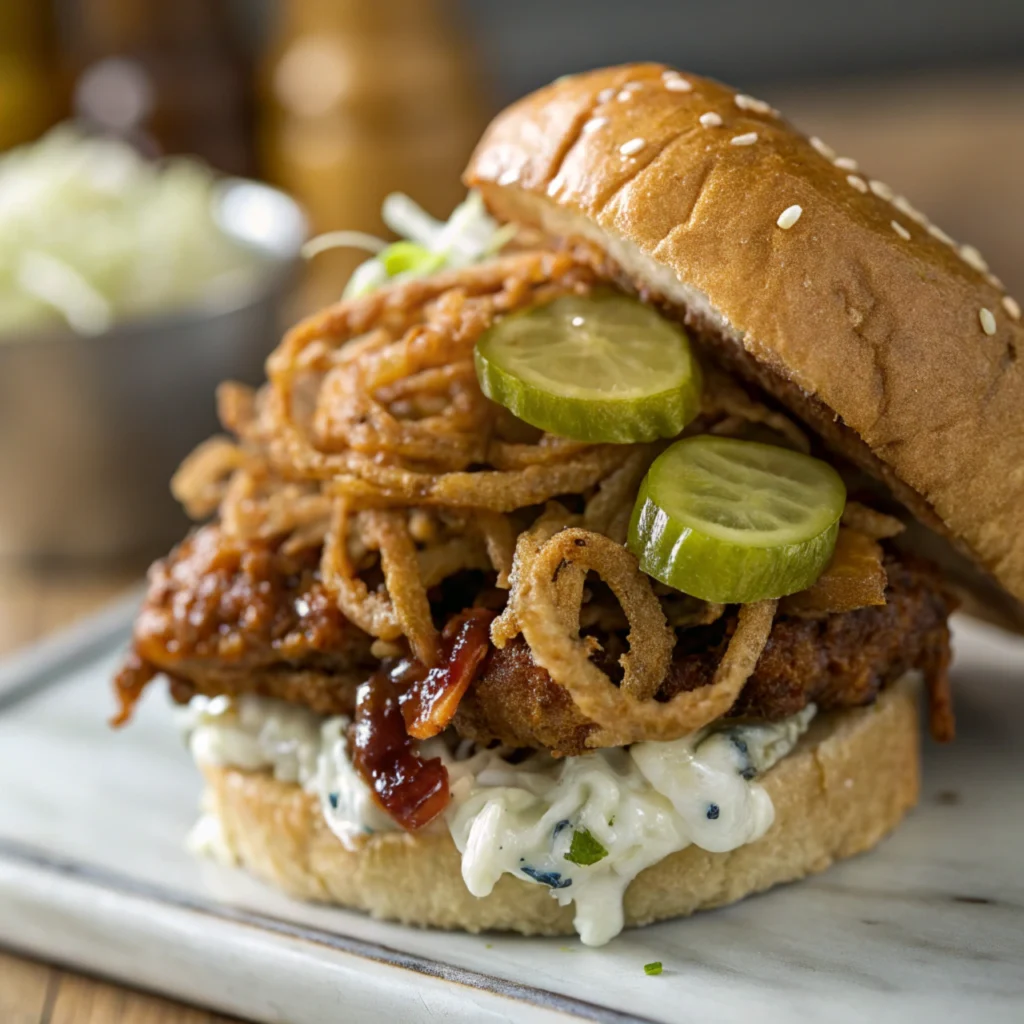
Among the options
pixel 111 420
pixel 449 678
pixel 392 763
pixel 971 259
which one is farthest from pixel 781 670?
pixel 111 420

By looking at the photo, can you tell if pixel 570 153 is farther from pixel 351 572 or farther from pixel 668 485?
pixel 351 572

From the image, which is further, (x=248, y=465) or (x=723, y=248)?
(x=248, y=465)

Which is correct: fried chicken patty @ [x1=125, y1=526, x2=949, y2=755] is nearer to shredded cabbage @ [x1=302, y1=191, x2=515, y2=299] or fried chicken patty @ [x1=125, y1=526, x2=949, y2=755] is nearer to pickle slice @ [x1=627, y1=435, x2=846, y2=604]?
pickle slice @ [x1=627, y1=435, x2=846, y2=604]

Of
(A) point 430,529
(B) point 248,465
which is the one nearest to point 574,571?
(A) point 430,529

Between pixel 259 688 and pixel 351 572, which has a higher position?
pixel 351 572

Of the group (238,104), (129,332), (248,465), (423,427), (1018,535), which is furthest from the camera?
(238,104)

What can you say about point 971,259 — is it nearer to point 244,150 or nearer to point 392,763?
point 392,763

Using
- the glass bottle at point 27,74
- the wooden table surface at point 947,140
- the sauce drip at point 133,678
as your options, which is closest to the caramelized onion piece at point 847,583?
the sauce drip at point 133,678

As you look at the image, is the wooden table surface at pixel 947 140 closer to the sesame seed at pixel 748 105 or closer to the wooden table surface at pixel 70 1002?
the sesame seed at pixel 748 105
